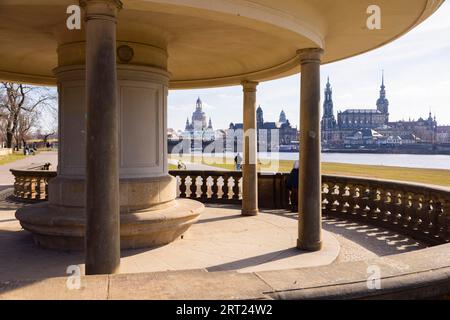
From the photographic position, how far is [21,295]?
2.79 m

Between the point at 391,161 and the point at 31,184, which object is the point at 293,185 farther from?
the point at 391,161

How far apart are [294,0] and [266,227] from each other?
5350 mm

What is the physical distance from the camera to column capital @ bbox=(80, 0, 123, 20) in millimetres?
5082

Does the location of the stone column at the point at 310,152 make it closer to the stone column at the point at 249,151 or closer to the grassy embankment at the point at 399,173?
the stone column at the point at 249,151

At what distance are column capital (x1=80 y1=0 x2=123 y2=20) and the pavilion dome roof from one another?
33cm

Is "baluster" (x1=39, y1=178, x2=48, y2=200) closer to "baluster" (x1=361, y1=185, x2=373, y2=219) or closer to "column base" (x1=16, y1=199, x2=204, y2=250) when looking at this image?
"column base" (x1=16, y1=199, x2=204, y2=250)

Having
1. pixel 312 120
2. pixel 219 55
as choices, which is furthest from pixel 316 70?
pixel 219 55

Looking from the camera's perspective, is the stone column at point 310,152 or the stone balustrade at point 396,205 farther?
the stone balustrade at point 396,205

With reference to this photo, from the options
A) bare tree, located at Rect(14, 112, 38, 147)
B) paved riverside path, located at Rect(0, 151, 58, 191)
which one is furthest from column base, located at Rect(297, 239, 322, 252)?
bare tree, located at Rect(14, 112, 38, 147)

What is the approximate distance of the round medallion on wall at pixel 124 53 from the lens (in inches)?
314

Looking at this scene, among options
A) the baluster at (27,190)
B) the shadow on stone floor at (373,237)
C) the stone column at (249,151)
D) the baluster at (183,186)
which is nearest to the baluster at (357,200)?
the shadow on stone floor at (373,237)

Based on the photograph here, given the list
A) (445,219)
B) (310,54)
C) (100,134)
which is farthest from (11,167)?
(445,219)

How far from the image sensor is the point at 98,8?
5.10m

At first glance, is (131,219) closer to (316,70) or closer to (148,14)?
(148,14)
